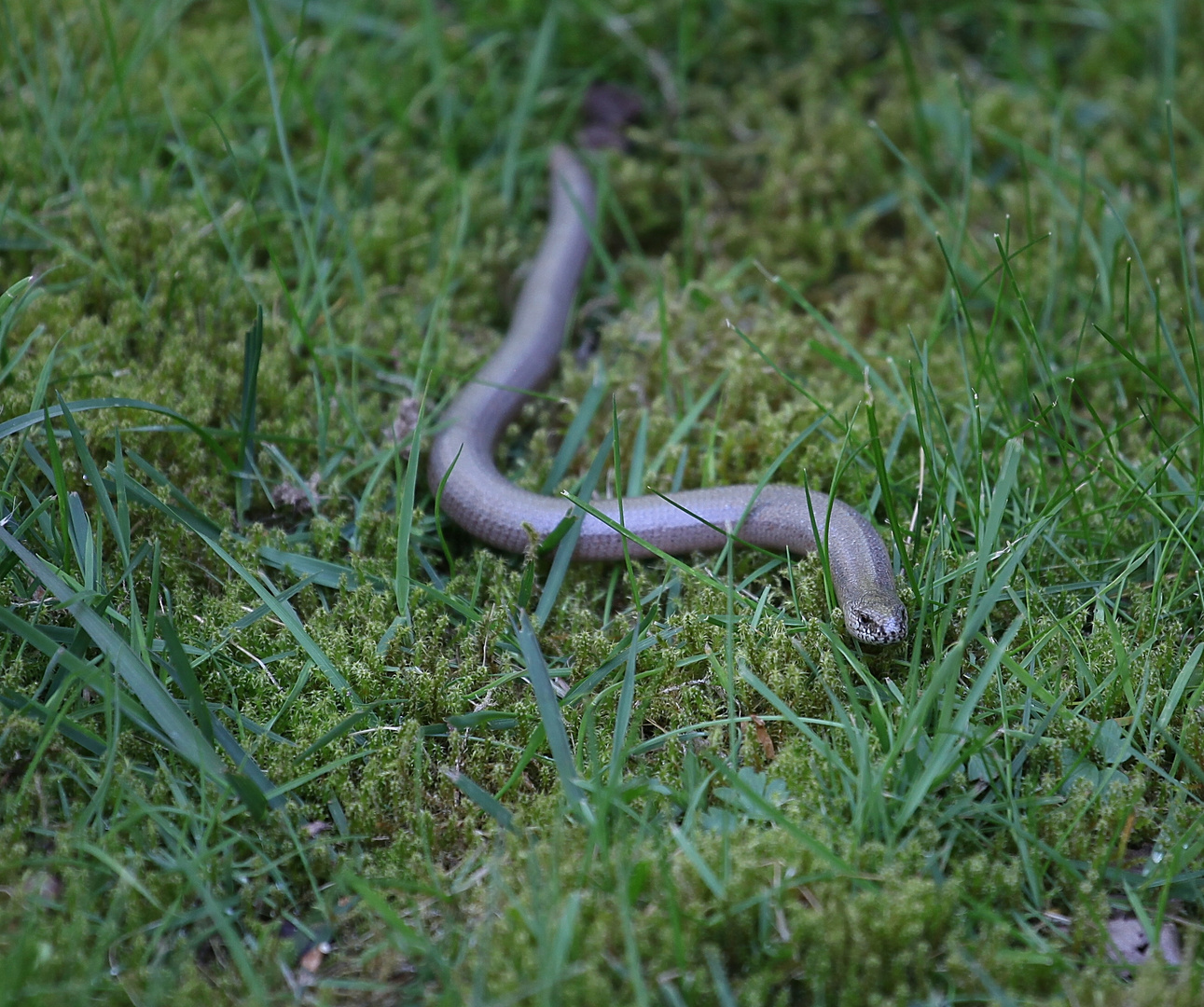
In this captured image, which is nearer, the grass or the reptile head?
the grass

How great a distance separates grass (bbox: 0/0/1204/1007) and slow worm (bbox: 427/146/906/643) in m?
0.09

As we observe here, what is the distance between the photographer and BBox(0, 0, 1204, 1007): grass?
2.00 metres

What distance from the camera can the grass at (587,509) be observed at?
6.56 ft

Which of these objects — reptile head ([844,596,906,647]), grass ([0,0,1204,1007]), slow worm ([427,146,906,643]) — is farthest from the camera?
slow worm ([427,146,906,643])

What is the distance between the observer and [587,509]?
250 centimetres

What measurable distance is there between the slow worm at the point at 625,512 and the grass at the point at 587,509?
9cm

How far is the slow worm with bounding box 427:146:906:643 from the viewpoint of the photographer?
265 cm

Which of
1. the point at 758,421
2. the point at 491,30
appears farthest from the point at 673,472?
the point at 491,30

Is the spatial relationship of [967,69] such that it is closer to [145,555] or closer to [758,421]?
[758,421]

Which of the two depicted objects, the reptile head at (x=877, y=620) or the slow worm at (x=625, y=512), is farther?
the slow worm at (x=625, y=512)

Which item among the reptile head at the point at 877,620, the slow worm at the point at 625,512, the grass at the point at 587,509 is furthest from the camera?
the slow worm at the point at 625,512

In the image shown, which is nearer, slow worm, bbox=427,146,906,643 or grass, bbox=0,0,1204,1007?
grass, bbox=0,0,1204,1007

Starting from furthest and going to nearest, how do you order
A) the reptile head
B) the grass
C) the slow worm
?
1. the slow worm
2. the reptile head
3. the grass

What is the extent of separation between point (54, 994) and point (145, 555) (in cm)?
117
